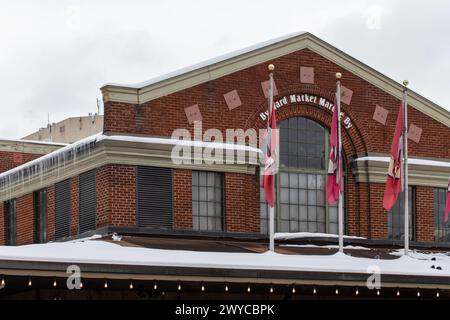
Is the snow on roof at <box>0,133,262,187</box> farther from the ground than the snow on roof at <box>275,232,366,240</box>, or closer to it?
farther from the ground

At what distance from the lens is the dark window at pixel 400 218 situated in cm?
3183

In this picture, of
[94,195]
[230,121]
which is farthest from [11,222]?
[230,121]

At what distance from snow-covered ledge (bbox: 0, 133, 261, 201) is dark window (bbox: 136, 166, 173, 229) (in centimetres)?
24

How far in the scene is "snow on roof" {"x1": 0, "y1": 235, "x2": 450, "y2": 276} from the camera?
21.5 meters

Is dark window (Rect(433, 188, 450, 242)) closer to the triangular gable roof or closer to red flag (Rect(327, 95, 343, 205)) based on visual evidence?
the triangular gable roof

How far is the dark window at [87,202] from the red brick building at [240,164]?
0.09ft

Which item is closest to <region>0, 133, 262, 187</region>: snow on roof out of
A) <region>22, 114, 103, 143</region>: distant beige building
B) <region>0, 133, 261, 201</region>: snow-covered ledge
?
<region>0, 133, 261, 201</region>: snow-covered ledge

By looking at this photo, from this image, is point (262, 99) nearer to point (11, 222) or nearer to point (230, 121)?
point (230, 121)

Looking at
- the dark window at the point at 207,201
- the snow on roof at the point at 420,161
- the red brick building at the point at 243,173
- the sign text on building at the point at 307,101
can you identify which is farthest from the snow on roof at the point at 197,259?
the sign text on building at the point at 307,101

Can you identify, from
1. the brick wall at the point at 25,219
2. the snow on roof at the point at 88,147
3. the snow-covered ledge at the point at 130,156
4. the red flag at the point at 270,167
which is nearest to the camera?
the red flag at the point at 270,167

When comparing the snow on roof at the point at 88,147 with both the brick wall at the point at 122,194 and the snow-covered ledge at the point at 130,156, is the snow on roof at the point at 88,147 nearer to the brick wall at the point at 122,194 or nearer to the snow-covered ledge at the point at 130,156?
the snow-covered ledge at the point at 130,156

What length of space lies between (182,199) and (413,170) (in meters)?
7.30

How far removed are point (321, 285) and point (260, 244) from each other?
5.11m
